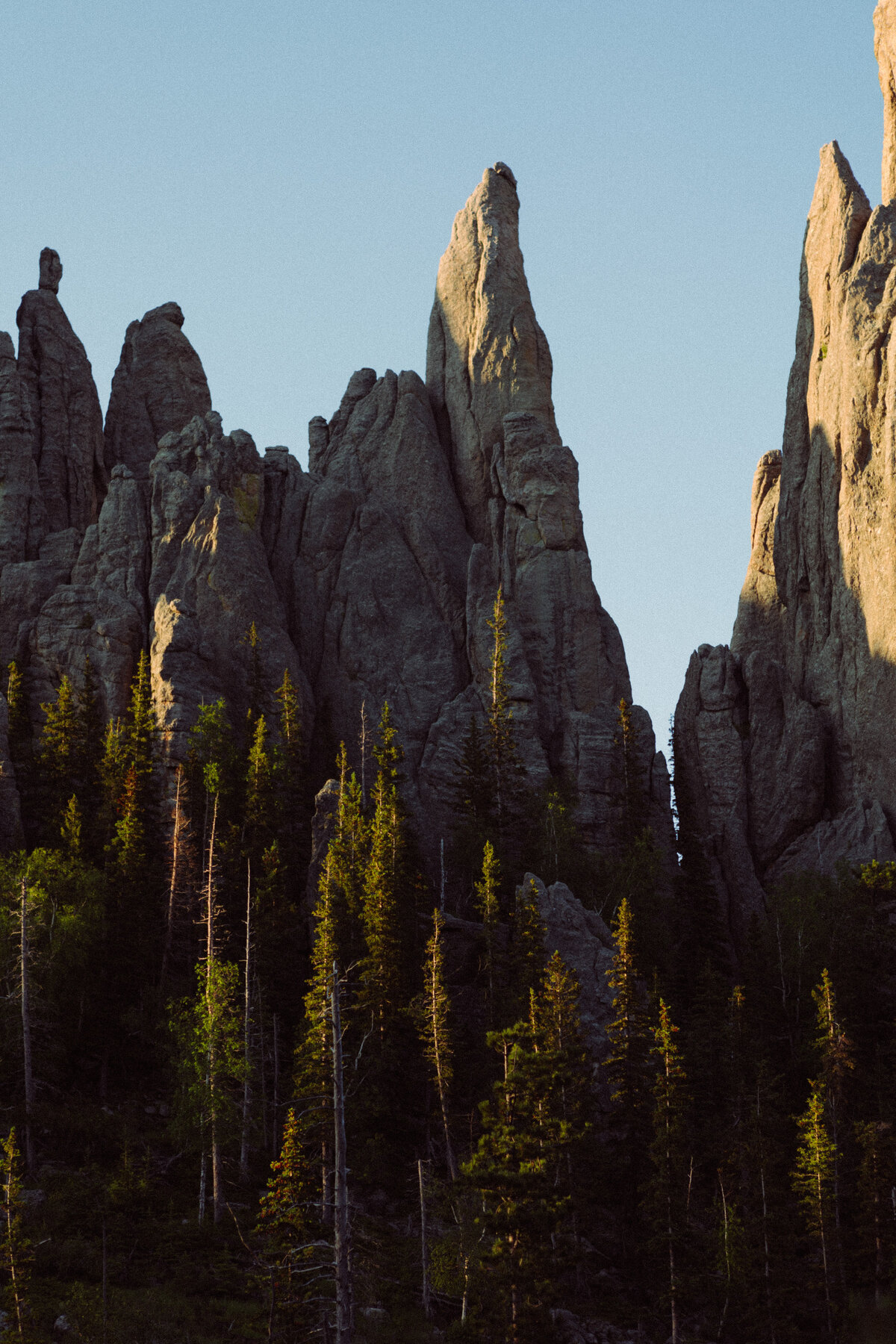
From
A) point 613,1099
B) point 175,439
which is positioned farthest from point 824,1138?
point 175,439

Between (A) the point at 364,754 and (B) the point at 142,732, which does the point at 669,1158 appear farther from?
(B) the point at 142,732

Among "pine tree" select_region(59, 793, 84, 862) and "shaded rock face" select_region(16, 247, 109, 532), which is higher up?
"shaded rock face" select_region(16, 247, 109, 532)

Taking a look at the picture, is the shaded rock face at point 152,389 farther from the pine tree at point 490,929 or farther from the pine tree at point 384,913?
the pine tree at point 490,929

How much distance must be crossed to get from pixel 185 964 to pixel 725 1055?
25.2m

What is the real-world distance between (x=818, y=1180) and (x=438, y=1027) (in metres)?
15.0

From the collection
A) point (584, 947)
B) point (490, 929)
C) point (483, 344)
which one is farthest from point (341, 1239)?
point (483, 344)

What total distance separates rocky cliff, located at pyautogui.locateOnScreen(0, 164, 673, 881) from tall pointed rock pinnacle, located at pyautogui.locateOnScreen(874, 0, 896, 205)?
81.8ft

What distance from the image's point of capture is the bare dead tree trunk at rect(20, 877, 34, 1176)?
5719 centimetres

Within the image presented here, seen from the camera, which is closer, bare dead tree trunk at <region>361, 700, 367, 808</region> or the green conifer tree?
the green conifer tree

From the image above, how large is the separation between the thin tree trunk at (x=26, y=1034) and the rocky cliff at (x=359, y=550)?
23.6 metres

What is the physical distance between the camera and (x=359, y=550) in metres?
101

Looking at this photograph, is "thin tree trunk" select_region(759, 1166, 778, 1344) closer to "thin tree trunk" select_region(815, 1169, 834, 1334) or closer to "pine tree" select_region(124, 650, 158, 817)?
"thin tree trunk" select_region(815, 1169, 834, 1334)

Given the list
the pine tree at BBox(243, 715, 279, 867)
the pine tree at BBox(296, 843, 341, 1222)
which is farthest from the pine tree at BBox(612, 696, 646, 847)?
the pine tree at BBox(296, 843, 341, 1222)

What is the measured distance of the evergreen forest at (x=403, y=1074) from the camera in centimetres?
4828
